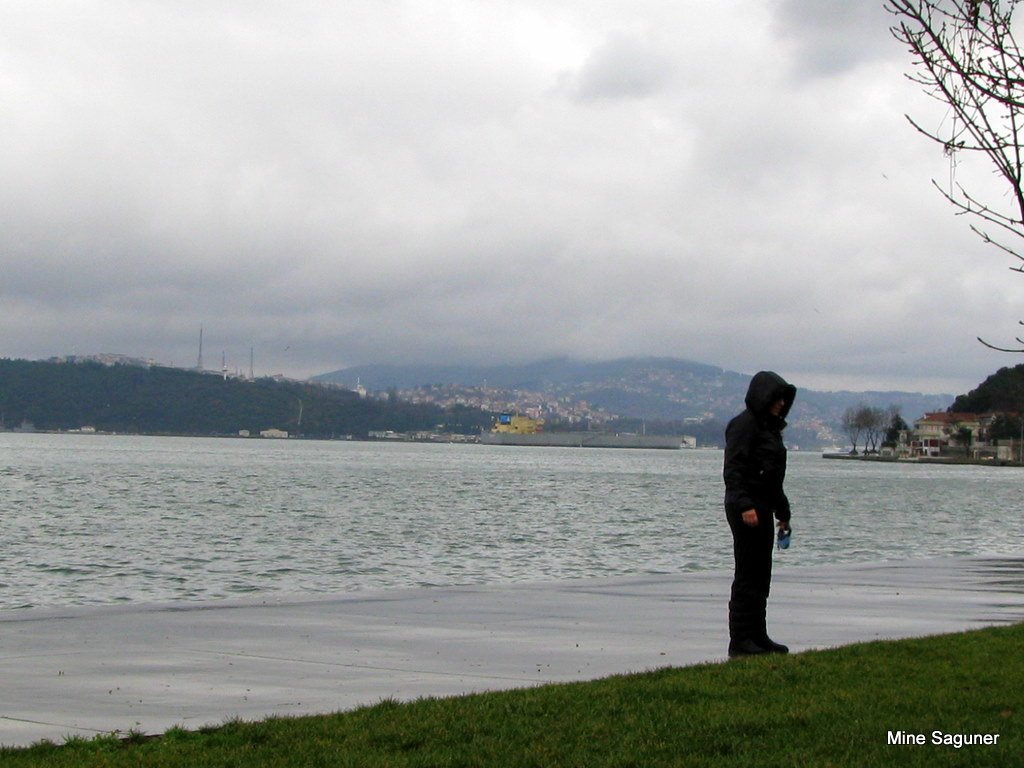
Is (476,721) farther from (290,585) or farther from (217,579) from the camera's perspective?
(217,579)

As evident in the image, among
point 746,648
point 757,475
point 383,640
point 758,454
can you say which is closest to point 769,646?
point 746,648

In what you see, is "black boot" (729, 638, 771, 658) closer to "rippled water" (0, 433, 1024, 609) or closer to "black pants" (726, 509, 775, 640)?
"black pants" (726, 509, 775, 640)

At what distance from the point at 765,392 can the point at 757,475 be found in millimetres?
632

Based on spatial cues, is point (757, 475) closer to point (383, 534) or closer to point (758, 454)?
point (758, 454)

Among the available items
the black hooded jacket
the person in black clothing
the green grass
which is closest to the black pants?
the person in black clothing

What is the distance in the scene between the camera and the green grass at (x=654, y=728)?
7406 millimetres

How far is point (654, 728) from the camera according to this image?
8.11 metres

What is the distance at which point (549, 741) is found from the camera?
780cm

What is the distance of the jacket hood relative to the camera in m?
10.9

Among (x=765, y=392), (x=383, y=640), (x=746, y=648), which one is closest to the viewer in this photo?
(x=765, y=392)

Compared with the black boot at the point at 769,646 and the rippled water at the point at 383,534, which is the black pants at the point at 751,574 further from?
the rippled water at the point at 383,534

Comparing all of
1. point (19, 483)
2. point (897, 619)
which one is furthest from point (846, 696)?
point (19, 483)

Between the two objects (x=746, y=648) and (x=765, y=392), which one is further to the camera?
(x=746, y=648)

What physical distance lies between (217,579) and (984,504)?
182 ft
